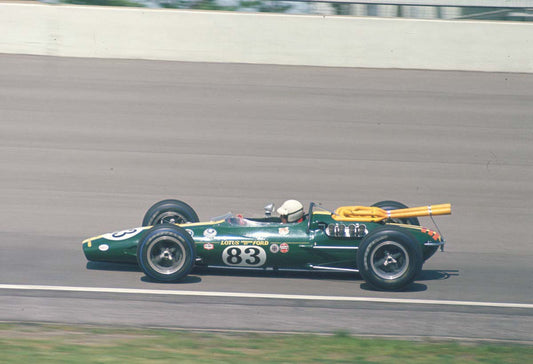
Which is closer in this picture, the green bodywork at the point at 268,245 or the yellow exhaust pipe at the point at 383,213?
the green bodywork at the point at 268,245

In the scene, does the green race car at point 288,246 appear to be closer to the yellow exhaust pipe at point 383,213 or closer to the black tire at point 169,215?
the yellow exhaust pipe at point 383,213

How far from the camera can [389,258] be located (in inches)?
335

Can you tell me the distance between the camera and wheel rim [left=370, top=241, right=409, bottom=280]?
8453mm

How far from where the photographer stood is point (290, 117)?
1498cm

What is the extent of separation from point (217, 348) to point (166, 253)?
2.34 m

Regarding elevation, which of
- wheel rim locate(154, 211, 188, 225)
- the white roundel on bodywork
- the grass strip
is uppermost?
wheel rim locate(154, 211, 188, 225)

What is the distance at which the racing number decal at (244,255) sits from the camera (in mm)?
8680

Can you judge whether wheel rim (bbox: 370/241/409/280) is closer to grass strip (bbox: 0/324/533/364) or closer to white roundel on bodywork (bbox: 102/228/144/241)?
grass strip (bbox: 0/324/533/364)

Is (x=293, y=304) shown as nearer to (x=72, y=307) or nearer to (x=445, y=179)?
(x=72, y=307)

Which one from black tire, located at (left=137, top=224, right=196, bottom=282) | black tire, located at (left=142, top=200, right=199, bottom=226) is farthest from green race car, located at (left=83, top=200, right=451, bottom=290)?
black tire, located at (left=142, top=200, right=199, bottom=226)

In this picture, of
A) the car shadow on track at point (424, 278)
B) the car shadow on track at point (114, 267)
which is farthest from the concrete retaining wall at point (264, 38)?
the car shadow on track at point (114, 267)

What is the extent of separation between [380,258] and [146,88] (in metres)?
8.44

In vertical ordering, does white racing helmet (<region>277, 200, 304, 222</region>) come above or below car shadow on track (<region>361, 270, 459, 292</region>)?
above

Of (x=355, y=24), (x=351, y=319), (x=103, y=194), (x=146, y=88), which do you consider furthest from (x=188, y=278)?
(x=355, y=24)
